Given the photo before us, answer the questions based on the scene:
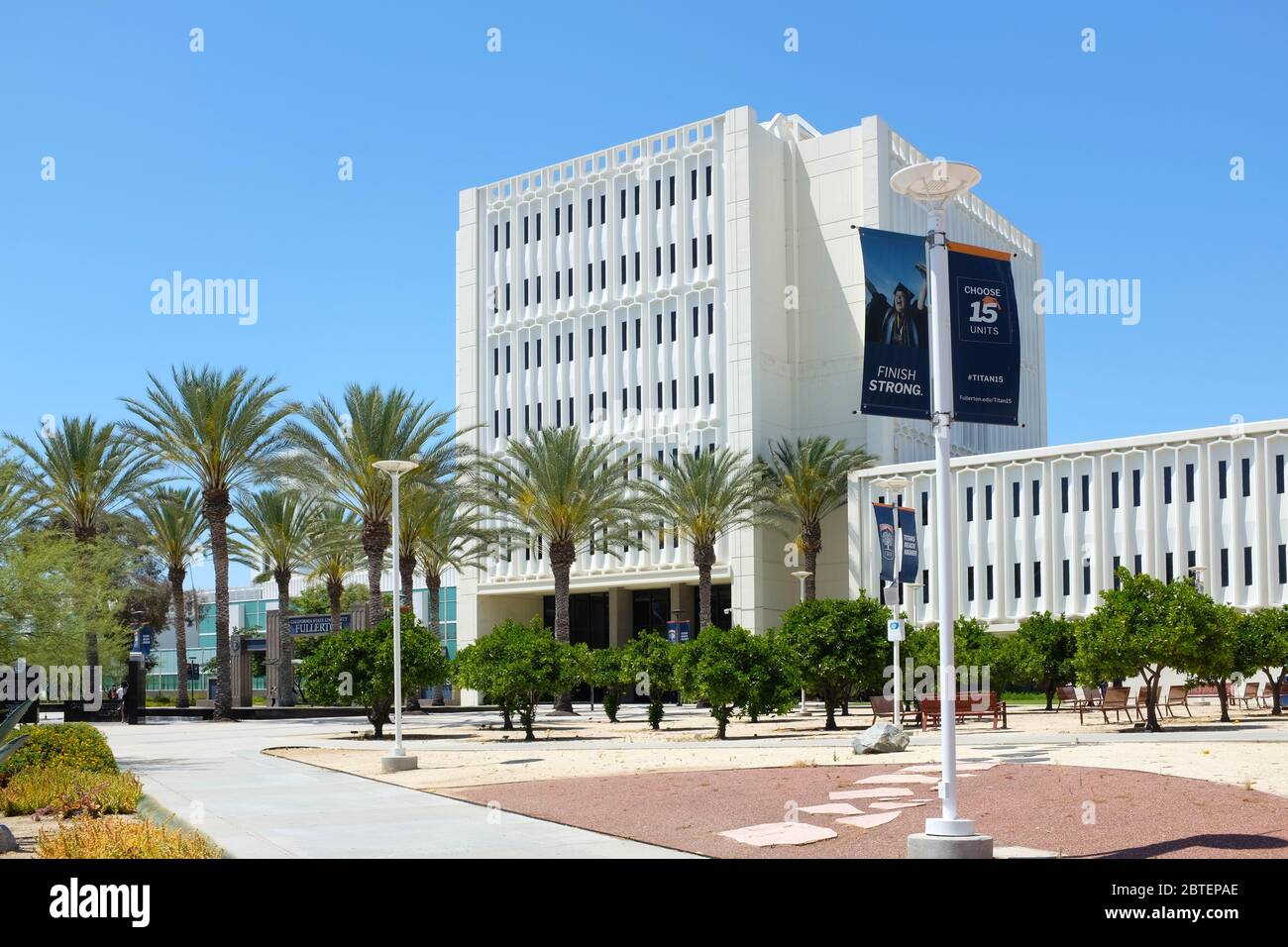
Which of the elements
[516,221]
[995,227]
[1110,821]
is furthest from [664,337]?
[1110,821]

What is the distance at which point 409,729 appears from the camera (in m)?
37.5

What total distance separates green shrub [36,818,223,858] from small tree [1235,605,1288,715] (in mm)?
25809

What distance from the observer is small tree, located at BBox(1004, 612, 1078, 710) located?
113 feet

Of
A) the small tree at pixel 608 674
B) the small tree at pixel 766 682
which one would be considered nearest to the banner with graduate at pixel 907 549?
the small tree at pixel 766 682

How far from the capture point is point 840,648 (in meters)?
29.1

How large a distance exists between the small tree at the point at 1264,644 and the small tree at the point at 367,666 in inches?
763

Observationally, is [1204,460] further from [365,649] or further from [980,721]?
[365,649]

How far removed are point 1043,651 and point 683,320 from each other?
3159 cm

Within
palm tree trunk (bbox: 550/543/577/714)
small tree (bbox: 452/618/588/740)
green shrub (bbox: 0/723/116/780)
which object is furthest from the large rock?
palm tree trunk (bbox: 550/543/577/714)

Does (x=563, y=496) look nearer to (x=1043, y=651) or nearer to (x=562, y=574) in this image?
(x=562, y=574)
